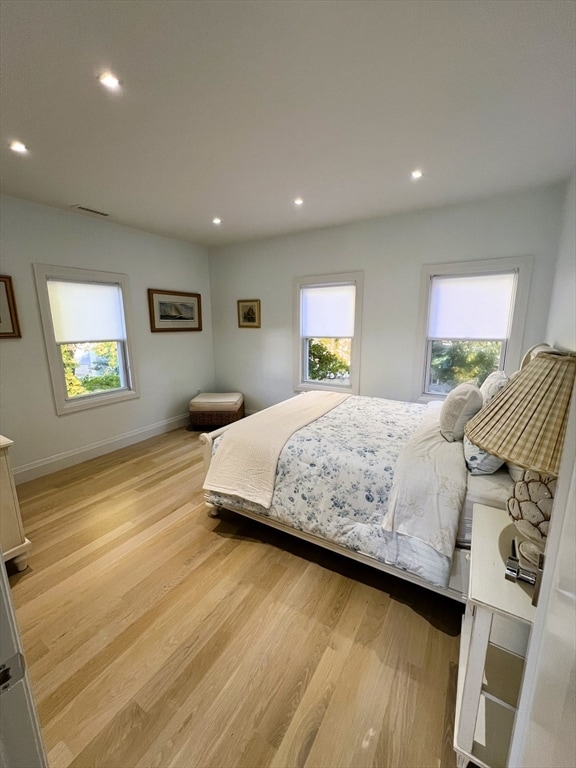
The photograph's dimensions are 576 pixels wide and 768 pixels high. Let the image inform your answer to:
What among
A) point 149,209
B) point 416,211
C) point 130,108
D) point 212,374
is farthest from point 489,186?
point 212,374

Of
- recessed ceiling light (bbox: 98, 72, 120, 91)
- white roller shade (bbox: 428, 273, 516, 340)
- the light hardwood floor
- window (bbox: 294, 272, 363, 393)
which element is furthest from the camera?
window (bbox: 294, 272, 363, 393)

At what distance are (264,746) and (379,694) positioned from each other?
497mm

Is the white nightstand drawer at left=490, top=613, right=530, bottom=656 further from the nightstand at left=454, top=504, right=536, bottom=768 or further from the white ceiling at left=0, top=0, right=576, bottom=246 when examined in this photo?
the white ceiling at left=0, top=0, right=576, bottom=246

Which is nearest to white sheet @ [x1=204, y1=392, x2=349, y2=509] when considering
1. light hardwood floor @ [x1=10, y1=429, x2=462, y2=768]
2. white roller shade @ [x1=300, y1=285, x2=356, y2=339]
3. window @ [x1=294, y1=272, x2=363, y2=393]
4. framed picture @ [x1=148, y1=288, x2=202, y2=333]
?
light hardwood floor @ [x1=10, y1=429, x2=462, y2=768]

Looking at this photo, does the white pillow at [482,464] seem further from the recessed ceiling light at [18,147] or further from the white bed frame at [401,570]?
the recessed ceiling light at [18,147]

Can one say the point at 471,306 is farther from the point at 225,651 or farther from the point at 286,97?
the point at 225,651

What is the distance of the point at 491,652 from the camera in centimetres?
124

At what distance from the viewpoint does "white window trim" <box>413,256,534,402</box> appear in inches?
112

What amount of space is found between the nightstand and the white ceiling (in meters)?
1.96

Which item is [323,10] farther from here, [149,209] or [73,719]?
[73,719]

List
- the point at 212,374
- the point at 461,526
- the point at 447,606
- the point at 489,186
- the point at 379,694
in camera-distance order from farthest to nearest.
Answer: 1. the point at 212,374
2. the point at 489,186
3. the point at 447,606
4. the point at 461,526
5. the point at 379,694

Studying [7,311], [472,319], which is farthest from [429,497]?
[7,311]

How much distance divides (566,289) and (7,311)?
445cm

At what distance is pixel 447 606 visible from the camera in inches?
67.9
